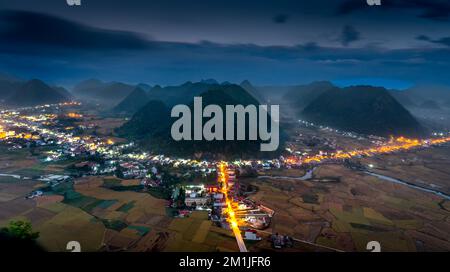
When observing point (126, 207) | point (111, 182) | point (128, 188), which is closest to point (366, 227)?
point (126, 207)

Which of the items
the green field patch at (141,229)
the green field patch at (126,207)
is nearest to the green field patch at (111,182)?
the green field patch at (126,207)

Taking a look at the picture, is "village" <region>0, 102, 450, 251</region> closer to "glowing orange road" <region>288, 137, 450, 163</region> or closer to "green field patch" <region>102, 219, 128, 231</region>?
"glowing orange road" <region>288, 137, 450, 163</region>

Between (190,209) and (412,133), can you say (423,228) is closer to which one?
(190,209)

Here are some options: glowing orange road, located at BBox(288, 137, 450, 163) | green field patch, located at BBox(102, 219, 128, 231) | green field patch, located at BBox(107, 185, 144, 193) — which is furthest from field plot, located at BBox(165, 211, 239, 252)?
glowing orange road, located at BBox(288, 137, 450, 163)

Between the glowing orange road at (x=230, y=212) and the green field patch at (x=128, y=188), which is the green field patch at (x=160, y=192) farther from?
the glowing orange road at (x=230, y=212)

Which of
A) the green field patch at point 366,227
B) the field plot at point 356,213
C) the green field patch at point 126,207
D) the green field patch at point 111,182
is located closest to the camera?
the field plot at point 356,213

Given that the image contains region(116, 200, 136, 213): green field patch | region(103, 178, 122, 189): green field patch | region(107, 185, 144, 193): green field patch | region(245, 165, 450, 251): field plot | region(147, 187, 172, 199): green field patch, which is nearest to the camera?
region(245, 165, 450, 251): field plot

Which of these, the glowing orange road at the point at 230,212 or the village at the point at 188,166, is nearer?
the glowing orange road at the point at 230,212

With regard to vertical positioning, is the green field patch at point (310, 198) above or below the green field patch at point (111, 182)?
below
